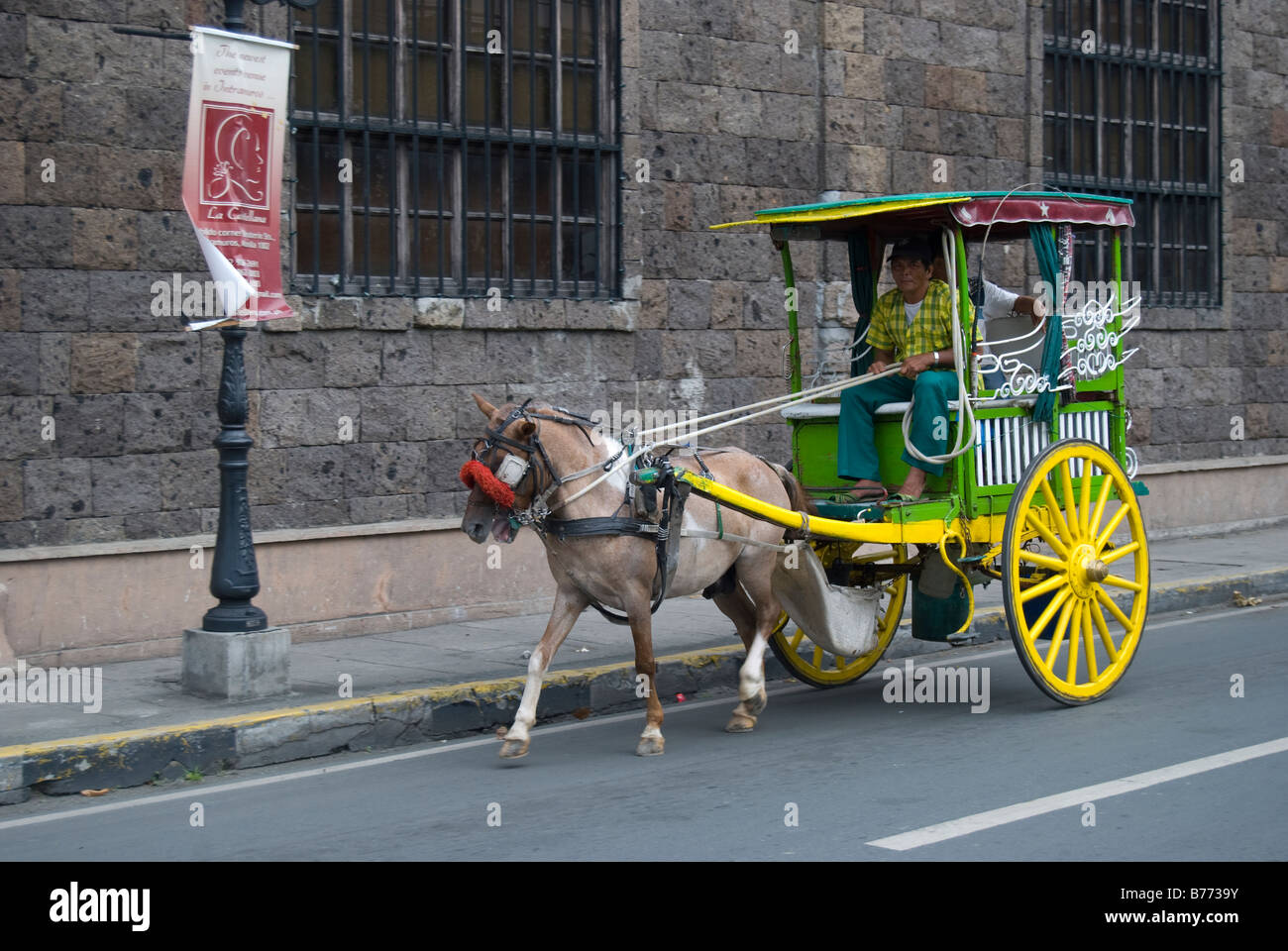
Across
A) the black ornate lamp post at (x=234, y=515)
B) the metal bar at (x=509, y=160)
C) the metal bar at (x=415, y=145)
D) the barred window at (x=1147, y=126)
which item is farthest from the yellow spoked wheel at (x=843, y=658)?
the barred window at (x=1147, y=126)

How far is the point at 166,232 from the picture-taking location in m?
9.87

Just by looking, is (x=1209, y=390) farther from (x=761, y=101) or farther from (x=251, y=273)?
(x=251, y=273)

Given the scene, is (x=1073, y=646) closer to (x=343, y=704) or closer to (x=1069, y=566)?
(x=1069, y=566)

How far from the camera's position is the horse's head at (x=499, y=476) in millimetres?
6863

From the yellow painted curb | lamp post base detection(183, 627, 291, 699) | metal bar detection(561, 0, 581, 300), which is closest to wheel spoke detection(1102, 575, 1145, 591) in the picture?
the yellow painted curb

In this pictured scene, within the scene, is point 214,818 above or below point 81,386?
below

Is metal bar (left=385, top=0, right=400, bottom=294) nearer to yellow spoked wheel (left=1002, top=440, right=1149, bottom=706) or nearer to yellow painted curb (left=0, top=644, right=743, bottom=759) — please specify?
yellow painted curb (left=0, top=644, right=743, bottom=759)

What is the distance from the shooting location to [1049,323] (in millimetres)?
8398

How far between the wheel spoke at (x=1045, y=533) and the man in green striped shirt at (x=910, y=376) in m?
0.53

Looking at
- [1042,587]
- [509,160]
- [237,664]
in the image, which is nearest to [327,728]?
[237,664]
